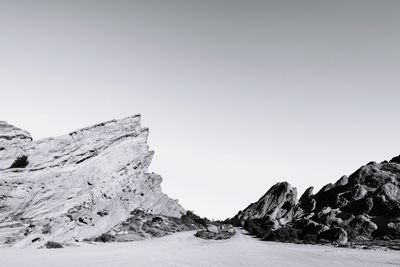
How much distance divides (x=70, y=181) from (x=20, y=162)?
5.50 metres

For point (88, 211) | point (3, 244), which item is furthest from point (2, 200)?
point (88, 211)

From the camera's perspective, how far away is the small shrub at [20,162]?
32.6 meters

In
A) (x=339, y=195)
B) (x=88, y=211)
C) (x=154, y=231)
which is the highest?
(x=339, y=195)

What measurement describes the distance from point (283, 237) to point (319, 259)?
70.1ft

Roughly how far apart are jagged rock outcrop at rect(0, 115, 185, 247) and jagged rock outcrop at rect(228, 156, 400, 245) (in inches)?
1011

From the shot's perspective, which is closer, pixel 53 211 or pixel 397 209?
pixel 53 211

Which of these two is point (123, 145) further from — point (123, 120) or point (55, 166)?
point (55, 166)

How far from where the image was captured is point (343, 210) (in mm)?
56406

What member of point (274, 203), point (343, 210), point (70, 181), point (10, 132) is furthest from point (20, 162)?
point (274, 203)

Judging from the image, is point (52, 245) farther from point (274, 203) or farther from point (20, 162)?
point (274, 203)

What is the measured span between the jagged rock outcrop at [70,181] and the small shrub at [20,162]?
0.14 metres

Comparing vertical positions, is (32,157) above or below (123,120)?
below

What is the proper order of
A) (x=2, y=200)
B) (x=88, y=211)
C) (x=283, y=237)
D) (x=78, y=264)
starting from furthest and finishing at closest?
(x=283, y=237), (x=88, y=211), (x=2, y=200), (x=78, y=264)

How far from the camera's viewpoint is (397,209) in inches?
1912
